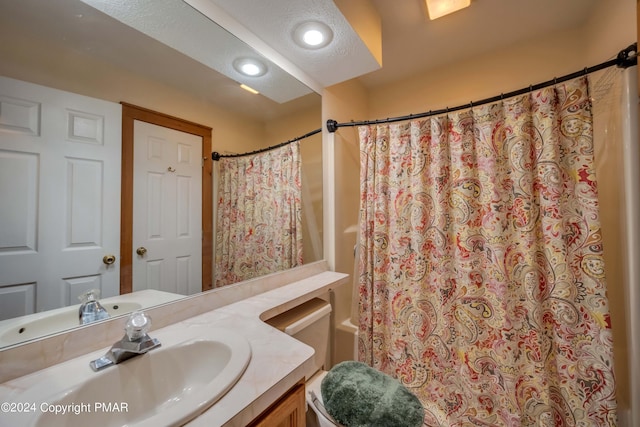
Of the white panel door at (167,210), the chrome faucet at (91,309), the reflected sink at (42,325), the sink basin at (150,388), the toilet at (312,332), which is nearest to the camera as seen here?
the sink basin at (150,388)

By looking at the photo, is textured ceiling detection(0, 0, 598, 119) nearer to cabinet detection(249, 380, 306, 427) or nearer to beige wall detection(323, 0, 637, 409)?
beige wall detection(323, 0, 637, 409)

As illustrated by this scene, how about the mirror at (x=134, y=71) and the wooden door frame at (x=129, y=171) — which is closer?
the mirror at (x=134, y=71)

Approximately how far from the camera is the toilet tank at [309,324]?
1.06m

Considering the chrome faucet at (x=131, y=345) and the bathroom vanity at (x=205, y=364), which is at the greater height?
the chrome faucet at (x=131, y=345)

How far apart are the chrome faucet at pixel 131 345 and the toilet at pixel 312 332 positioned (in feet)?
1.63

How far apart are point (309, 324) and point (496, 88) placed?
2033 millimetres

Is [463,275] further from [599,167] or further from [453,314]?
[599,167]

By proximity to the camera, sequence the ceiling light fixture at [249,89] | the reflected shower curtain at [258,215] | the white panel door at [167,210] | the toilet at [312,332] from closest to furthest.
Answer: the white panel door at [167,210], the toilet at [312,332], the reflected shower curtain at [258,215], the ceiling light fixture at [249,89]

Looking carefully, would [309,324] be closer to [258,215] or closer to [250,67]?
[258,215]

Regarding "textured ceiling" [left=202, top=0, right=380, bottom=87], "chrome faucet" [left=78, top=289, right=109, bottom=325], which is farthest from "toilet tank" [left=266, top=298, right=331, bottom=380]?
"textured ceiling" [left=202, top=0, right=380, bottom=87]

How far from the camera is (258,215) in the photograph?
4.24ft

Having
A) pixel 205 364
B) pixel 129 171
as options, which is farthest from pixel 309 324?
pixel 129 171

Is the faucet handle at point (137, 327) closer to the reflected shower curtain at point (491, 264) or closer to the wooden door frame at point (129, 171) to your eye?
the wooden door frame at point (129, 171)

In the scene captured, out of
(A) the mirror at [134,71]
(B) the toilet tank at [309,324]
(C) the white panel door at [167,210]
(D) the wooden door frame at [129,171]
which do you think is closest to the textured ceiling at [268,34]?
(A) the mirror at [134,71]
